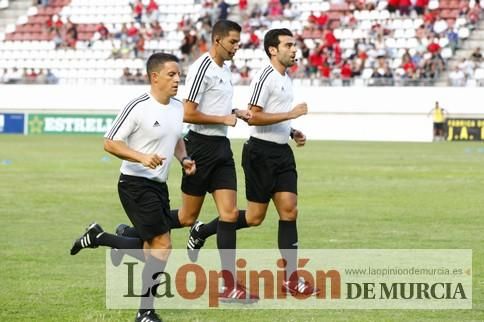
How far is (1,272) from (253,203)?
9.02ft

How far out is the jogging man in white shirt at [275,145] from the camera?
10.9 meters

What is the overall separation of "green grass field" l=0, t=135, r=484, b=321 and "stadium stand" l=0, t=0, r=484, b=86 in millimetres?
9465

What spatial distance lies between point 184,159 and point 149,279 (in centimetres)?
106

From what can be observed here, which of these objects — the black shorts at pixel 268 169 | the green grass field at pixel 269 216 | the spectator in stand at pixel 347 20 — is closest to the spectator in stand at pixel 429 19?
the spectator in stand at pixel 347 20

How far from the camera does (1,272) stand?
39.1ft

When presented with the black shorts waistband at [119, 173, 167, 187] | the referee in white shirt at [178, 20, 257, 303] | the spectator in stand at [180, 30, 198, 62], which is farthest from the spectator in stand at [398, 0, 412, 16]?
the black shorts waistband at [119, 173, 167, 187]

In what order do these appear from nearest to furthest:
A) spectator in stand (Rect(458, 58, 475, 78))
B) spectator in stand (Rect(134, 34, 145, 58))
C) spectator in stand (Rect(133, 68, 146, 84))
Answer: spectator in stand (Rect(458, 58, 475, 78)), spectator in stand (Rect(133, 68, 146, 84)), spectator in stand (Rect(134, 34, 145, 58))

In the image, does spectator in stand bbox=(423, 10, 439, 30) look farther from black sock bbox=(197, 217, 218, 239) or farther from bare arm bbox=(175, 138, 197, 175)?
bare arm bbox=(175, 138, 197, 175)

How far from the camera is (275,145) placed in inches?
439

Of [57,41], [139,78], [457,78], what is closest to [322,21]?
[457,78]

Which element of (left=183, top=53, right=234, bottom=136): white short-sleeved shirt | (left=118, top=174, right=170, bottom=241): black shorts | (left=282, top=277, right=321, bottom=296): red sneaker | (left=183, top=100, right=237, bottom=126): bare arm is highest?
(left=183, top=53, right=234, bottom=136): white short-sleeved shirt

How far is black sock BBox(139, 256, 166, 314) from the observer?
8914 mm

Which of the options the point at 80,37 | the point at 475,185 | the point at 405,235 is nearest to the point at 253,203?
the point at 405,235

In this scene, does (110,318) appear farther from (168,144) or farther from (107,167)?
(107,167)
